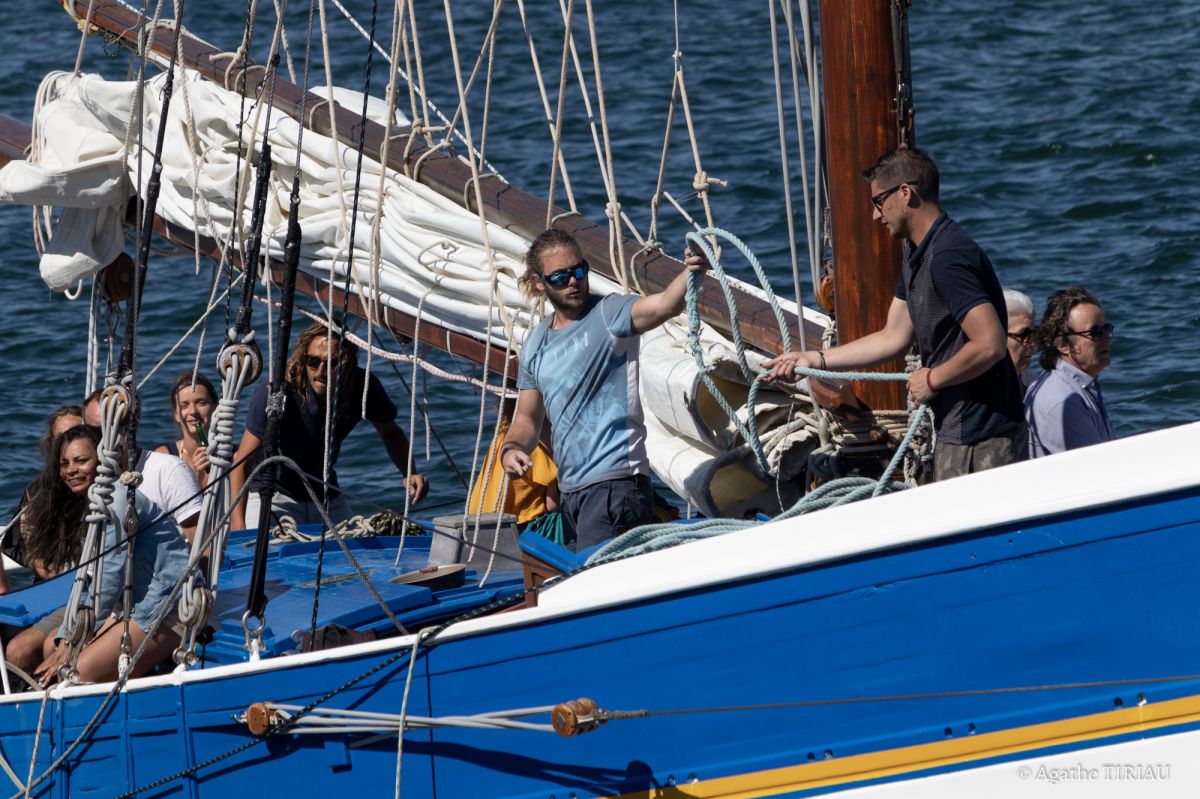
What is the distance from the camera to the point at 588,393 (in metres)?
5.09

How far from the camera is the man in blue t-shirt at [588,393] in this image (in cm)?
502

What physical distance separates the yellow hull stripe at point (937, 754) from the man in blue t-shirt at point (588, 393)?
3.73 ft

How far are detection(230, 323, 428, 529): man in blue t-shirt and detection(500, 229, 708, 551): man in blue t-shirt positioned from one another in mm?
1217

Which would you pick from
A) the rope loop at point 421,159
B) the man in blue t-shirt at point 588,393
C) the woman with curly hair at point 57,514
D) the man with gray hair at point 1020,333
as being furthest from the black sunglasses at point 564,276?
the rope loop at point 421,159

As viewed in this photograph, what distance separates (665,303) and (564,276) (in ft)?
1.08

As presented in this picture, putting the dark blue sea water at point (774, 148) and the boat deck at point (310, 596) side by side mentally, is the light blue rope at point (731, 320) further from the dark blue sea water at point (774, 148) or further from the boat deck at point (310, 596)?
the dark blue sea water at point (774, 148)

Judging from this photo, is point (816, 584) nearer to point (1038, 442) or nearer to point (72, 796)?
point (1038, 442)

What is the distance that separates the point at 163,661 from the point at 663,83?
1130 cm

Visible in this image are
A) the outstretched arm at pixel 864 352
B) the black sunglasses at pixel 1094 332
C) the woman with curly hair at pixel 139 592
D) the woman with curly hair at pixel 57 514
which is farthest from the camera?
the woman with curly hair at pixel 57 514

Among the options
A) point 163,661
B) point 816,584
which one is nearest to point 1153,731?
point 816,584

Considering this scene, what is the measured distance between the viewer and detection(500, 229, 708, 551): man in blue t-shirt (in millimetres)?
5020

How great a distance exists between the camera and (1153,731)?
3.65m

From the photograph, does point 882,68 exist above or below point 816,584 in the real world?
above

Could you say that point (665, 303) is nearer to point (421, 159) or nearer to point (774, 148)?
point (421, 159)
